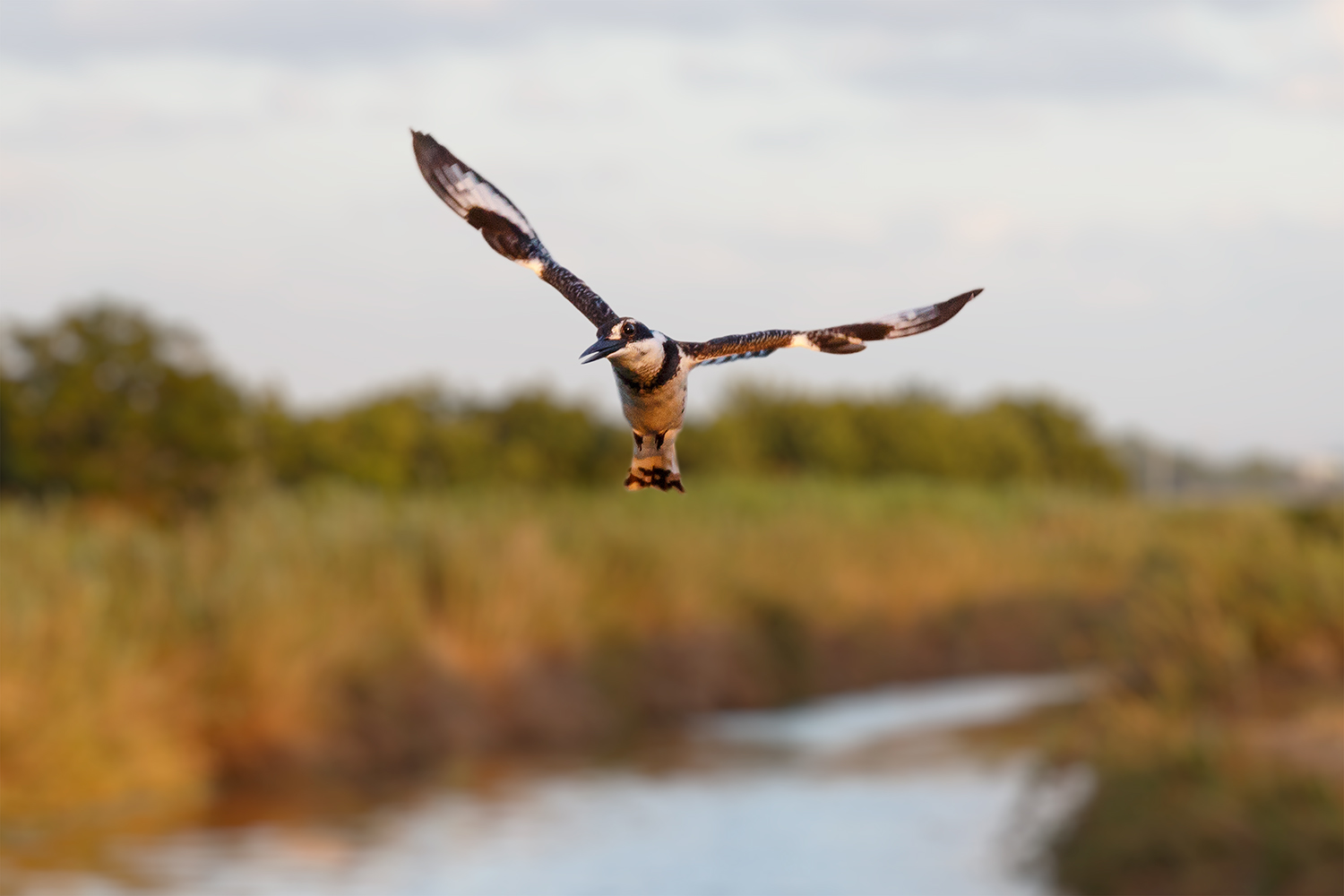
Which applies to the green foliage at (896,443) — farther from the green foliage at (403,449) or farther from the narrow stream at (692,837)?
the narrow stream at (692,837)

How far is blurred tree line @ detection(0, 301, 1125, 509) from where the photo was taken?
21.5m

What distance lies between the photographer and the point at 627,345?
3.38 feet

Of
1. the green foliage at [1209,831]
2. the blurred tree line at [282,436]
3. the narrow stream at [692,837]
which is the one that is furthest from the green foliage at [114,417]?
the green foliage at [1209,831]

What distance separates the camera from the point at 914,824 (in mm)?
18047

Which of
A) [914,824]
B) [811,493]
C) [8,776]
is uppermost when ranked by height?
[811,493]

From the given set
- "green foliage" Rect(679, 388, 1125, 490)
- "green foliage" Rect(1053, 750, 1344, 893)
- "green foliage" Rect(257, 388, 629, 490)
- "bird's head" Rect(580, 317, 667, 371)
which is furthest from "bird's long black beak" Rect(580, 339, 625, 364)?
"green foliage" Rect(257, 388, 629, 490)

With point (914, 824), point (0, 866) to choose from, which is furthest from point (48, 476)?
point (914, 824)

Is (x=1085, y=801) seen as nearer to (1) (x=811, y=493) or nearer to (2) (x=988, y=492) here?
(1) (x=811, y=493)

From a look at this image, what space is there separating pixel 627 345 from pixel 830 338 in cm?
15

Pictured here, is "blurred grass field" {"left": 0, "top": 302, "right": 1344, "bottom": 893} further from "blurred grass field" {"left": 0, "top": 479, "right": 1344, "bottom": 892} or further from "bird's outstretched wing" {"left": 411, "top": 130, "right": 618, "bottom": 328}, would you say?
"bird's outstretched wing" {"left": 411, "top": 130, "right": 618, "bottom": 328}

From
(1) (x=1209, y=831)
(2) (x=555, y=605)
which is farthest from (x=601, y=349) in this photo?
(2) (x=555, y=605)

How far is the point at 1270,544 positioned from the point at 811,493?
16.1 metres

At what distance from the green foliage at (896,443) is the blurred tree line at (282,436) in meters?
0.07

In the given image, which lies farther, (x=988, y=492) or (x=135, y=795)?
(x=988, y=492)
